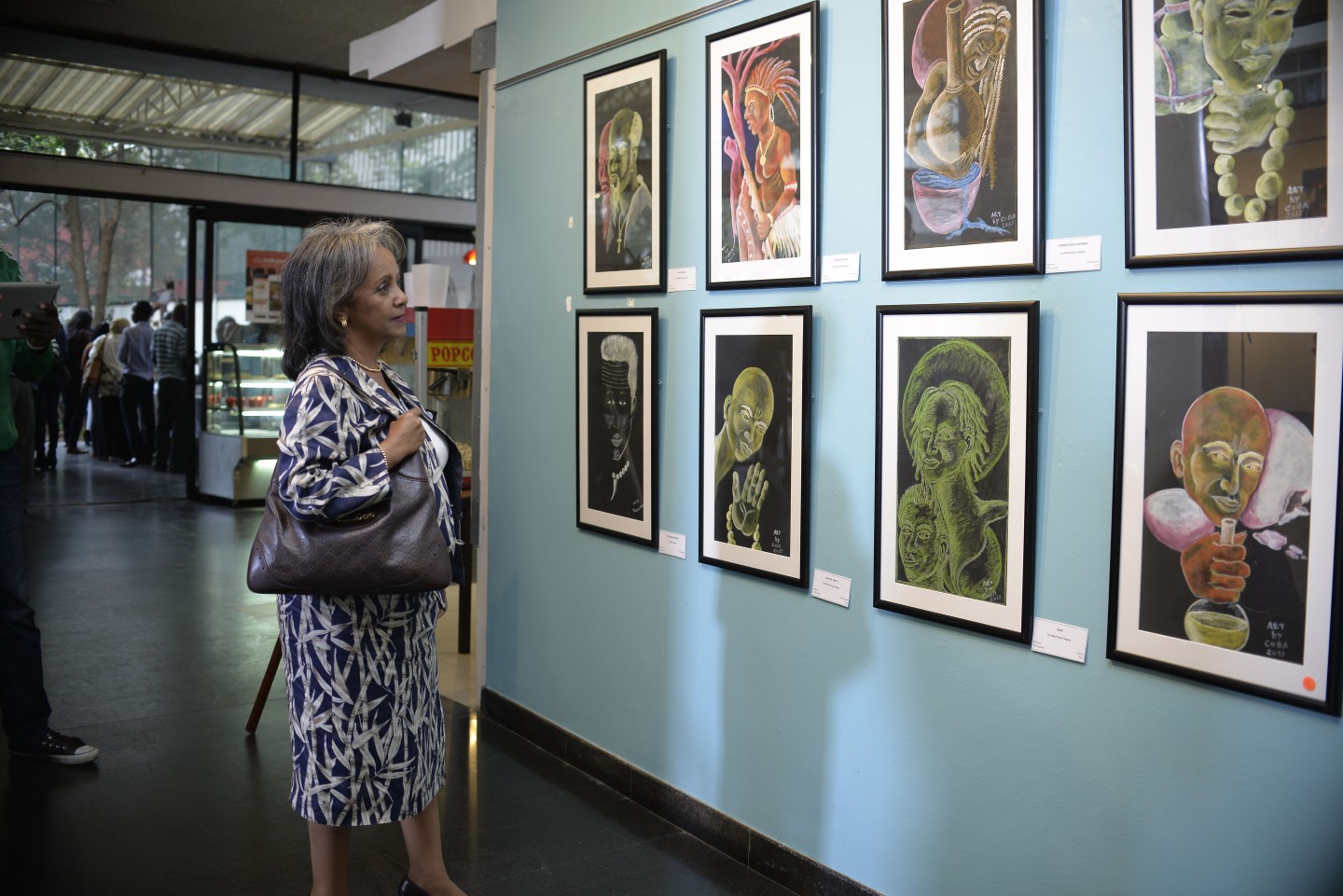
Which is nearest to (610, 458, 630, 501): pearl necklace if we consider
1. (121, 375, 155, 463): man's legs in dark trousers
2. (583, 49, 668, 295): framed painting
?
(583, 49, 668, 295): framed painting

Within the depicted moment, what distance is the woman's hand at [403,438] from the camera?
7.84ft

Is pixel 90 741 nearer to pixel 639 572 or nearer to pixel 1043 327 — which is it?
pixel 639 572

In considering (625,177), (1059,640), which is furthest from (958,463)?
(625,177)

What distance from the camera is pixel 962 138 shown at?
8.38ft

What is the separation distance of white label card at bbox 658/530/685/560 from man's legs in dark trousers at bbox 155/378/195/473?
868 cm

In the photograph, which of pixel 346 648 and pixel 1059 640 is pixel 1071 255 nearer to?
pixel 1059 640

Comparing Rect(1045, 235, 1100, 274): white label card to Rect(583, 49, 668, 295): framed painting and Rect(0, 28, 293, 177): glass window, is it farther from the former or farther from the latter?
Rect(0, 28, 293, 177): glass window

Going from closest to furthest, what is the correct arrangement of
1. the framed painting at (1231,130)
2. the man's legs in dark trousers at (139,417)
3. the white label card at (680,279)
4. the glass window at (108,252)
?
the framed painting at (1231,130)
the white label card at (680,279)
the man's legs in dark trousers at (139,417)
the glass window at (108,252)

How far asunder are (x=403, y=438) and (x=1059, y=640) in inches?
58.2

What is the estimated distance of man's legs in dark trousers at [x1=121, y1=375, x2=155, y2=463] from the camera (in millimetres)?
12562

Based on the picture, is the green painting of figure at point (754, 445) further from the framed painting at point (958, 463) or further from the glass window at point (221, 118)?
the glass window at point (221, 118)

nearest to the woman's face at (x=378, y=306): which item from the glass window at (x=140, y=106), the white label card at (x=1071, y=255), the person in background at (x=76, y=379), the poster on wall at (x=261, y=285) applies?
the white label card at (x=1071, y=255)
